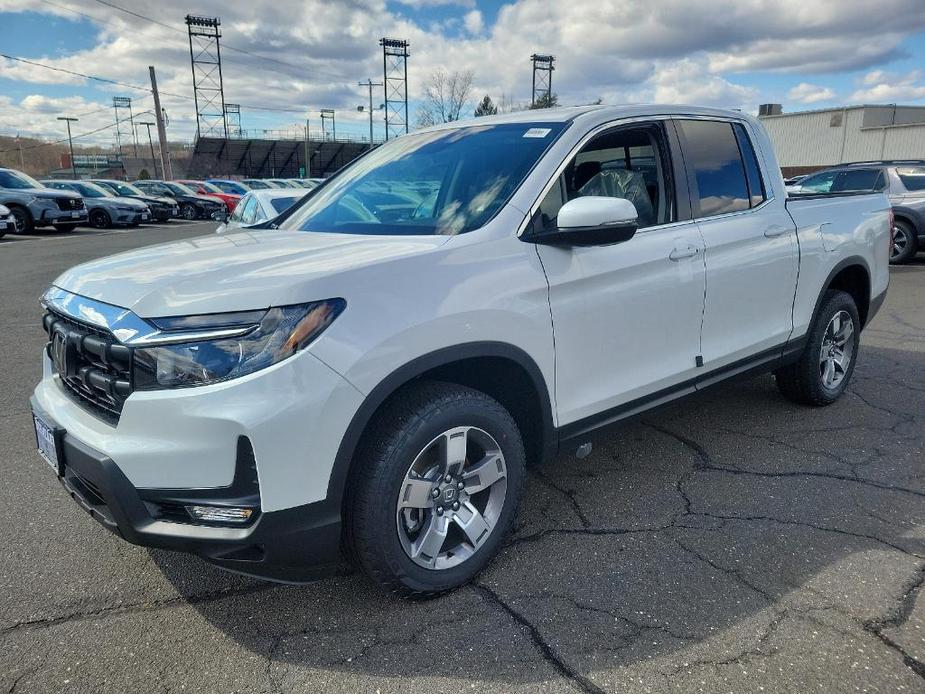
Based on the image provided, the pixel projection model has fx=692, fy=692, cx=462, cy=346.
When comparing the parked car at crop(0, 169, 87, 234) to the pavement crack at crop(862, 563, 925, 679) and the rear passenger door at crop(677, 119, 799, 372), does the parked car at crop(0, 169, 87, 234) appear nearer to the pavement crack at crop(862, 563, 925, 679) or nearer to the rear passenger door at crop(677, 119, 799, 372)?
the rear passenger door at crop(677, 119, 799, 372)

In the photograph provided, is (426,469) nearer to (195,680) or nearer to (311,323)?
(311,323)

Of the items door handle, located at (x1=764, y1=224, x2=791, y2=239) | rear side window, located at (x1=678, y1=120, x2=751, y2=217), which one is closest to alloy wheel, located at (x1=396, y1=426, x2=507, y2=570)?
rear side window, located at (x1=678, y1=120, x2=751, y2=217)

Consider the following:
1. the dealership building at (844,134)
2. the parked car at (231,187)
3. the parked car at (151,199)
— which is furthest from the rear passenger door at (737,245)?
the dealership building at (844,134)

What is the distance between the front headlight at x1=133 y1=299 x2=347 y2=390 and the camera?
2.15m

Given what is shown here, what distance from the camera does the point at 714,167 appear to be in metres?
3.82

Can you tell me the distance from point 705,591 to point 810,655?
453 millimetres

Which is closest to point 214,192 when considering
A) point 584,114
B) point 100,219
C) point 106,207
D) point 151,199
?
point 151,199

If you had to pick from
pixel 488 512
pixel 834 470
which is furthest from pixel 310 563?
pixel 834 470

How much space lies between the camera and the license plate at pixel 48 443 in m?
2.54

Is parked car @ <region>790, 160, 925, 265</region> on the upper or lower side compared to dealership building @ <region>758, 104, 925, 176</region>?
lower

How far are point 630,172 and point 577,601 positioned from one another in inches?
81.8

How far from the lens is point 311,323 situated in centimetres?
221

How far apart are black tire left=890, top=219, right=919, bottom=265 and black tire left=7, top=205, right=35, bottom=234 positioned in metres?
21.2

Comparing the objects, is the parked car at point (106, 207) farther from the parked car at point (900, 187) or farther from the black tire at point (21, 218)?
the parked car at point (900, 187)
